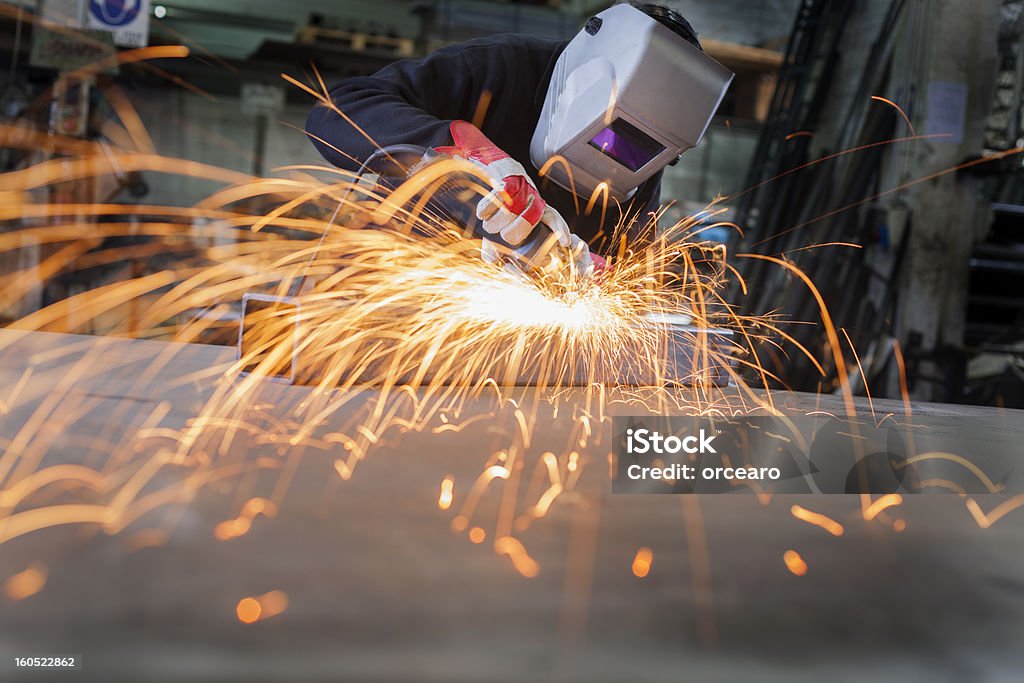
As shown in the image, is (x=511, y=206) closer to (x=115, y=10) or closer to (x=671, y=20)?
(x=671, y=20)

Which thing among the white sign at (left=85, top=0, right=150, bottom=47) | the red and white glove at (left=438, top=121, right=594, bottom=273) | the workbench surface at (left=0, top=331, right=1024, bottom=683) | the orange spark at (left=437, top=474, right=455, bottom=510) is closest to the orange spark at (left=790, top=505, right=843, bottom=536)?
the workbench surface at (left=0, top=331, right=1024, bottom=683)

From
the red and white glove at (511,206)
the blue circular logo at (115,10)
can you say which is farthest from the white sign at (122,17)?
the red and white glove at (511,206)

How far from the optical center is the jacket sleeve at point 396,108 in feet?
5.46

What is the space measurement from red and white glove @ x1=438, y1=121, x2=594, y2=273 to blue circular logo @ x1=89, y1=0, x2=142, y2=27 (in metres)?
2.49

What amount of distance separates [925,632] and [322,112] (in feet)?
5.06

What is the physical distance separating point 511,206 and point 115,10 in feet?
8.79

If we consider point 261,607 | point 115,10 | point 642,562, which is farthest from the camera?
point 115,10

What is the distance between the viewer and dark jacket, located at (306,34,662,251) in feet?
6.15

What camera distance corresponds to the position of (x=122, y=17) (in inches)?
134

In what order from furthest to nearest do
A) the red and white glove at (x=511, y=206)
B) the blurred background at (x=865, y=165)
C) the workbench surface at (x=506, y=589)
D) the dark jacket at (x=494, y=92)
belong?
1. the blurred background at (x=865, y=165)
2. the dark jacket at (x=494, y=92)
3. the red and white glove at (x=511, y=206)
4. the workbench surface at (x=506, y=589)

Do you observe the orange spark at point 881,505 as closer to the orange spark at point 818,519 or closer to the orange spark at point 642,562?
the orange spark at point 818,519

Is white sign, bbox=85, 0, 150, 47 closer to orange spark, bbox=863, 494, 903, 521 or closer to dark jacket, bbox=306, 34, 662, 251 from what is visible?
dark jacket, bbox=306, 34, 662, 251

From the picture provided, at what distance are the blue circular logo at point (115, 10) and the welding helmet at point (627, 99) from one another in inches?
93.9

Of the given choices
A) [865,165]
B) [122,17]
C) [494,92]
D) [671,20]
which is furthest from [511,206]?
[865,165]
